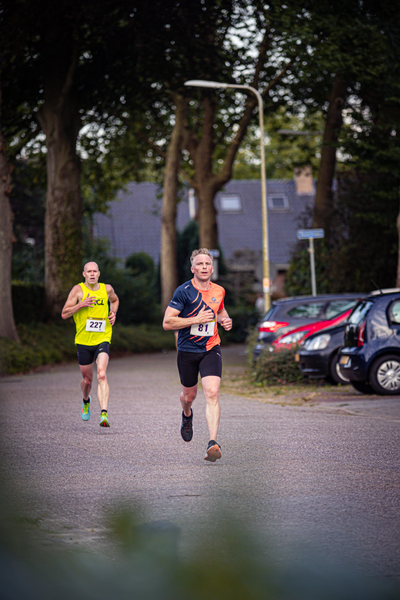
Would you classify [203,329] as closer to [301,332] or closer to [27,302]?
[301,332]

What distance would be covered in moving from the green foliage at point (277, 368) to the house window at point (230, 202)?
41861mm

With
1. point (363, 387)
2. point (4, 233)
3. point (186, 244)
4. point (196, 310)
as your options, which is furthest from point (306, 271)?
point (196, 310)

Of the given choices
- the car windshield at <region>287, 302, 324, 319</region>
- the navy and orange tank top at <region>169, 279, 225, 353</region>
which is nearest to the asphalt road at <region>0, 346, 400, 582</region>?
the navy and orange tank top at <region>169, 279, 225, 353</region>

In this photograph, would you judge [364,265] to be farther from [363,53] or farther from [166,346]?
[166,346]

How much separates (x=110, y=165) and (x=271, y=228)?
21.6 metres

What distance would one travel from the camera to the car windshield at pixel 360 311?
1360cm

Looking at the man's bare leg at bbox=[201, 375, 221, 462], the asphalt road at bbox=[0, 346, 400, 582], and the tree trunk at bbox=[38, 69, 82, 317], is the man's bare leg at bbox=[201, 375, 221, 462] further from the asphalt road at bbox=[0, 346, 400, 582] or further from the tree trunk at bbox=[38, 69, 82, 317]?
the tree trunk at bbox=[38, 69, 82, 317]

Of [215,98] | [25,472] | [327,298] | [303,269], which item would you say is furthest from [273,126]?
[25,472]

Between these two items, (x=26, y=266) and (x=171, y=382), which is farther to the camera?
(x=26, y=266)

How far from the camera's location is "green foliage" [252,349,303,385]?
16.4m

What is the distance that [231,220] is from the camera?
5706 cm

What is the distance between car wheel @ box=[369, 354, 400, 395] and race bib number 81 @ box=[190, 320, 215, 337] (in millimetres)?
6064

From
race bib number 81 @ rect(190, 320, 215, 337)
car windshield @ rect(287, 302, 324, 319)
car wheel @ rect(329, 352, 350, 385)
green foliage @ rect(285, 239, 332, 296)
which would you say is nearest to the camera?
race bib number 81 @ rect(190, 320, 215, 337)

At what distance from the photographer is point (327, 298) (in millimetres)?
17172
